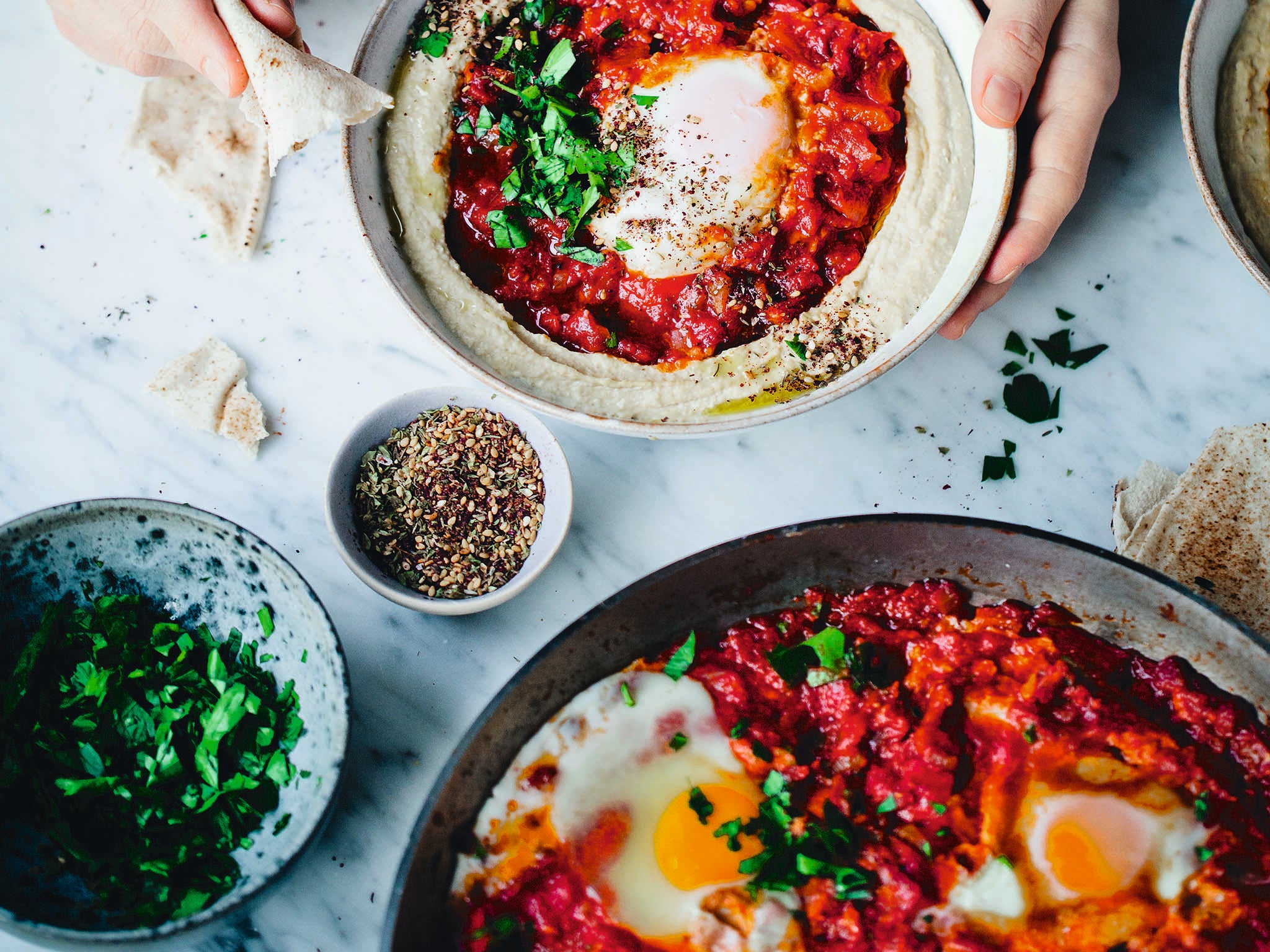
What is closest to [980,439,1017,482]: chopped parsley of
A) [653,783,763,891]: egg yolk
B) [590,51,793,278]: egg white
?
[590,51,793,278]: egg white

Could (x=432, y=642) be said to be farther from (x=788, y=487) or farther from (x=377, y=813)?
(x=788, y=487)

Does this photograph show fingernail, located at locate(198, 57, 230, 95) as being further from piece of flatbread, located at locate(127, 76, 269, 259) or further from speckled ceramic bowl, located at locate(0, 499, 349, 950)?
speckled ceramic bowl, located at locate(0, 499, 349, 950)

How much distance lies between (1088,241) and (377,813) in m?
3.32

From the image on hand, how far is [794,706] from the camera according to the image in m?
2.90

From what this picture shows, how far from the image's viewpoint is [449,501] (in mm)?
3164

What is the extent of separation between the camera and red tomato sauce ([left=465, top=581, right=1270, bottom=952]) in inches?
103

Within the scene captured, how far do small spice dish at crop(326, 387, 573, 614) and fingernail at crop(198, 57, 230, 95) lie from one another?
110cm

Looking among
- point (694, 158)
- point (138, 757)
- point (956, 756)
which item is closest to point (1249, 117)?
point (694, 158)

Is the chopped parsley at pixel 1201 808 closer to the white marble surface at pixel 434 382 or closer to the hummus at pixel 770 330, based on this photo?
the white marble surface at pixel 434 382

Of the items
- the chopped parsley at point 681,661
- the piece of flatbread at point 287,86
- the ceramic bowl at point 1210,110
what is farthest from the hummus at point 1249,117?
the piece of flatbread at point 287,86

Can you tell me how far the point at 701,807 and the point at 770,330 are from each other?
1574 mm

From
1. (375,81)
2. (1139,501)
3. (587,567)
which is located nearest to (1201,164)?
(1139,501)

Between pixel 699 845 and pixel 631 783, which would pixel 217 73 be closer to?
pixel 631 783

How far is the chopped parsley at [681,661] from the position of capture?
2869 mm
